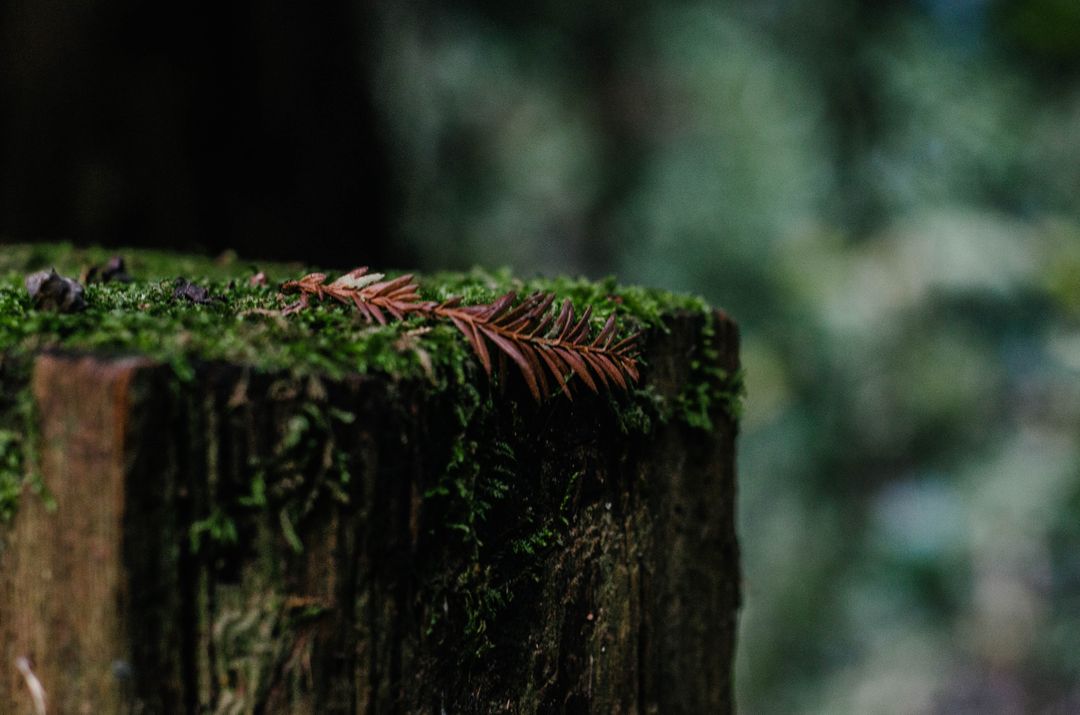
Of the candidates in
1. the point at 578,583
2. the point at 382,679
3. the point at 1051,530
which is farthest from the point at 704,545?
the point at 1051,530

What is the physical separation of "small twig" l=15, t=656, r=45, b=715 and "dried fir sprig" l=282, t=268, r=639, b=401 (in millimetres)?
460

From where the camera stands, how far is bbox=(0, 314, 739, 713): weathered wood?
0.79 m

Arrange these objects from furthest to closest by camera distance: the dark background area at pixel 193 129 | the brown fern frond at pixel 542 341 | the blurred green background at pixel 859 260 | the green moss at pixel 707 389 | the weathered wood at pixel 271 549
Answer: the blurred green background at pixel 859 260
the dark background area at pixel 193 129
the green moss at pixel 707 389
the brown fern frond at pixel 542 341
the weathered wood at pixel 271 549

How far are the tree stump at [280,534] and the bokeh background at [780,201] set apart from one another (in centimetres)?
329

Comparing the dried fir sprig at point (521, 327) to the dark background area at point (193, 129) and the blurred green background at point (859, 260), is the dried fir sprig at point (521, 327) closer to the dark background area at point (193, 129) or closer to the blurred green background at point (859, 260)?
the dark background area at point (193, 129)

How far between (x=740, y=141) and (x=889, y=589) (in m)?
2.76

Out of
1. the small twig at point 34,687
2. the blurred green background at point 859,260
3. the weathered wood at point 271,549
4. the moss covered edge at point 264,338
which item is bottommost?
the small twig at point 34,687

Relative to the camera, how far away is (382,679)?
3.09 feet

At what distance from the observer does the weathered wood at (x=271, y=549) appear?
0.79m

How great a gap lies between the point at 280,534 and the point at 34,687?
0.85 ft

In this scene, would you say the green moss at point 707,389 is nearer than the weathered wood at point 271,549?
No

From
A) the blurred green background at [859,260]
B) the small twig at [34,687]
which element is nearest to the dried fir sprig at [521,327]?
the small twig at [34,687]

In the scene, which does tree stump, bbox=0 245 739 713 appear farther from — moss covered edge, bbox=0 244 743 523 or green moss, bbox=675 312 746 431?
green moss, bbox=675 312 746 431

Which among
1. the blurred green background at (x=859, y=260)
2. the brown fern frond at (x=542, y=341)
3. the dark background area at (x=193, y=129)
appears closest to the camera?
the brown fern frond at (x=542, y=341)
